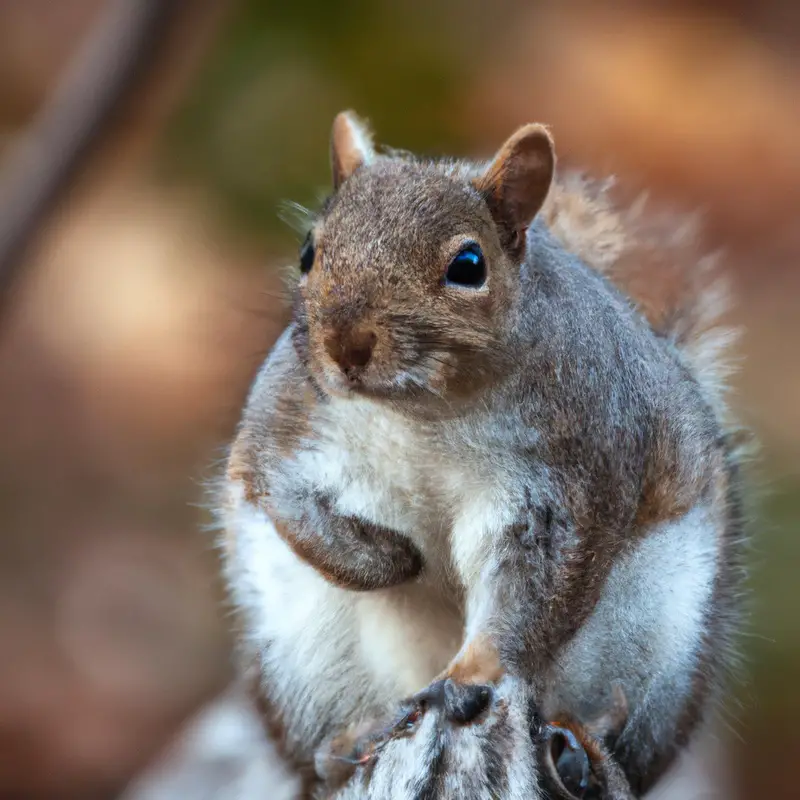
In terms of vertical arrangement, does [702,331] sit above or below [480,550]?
above


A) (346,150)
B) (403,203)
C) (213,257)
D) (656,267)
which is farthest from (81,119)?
(213,257)

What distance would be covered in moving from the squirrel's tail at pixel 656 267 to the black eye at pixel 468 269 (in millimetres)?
350

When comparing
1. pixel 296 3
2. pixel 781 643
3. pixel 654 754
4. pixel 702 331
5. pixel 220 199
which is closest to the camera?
pixel 654 754

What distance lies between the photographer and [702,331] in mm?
1257

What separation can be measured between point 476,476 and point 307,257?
230 millimetres

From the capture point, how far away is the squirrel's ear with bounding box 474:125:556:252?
0.88 metres

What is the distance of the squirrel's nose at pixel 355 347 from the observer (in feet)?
2.71

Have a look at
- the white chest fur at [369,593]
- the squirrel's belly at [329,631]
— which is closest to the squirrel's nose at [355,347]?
the white chest fur at [369,593]

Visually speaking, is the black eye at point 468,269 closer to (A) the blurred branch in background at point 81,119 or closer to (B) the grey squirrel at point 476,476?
(B) the grey squirrel at point 476,476

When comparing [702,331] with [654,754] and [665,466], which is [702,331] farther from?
[654,754]

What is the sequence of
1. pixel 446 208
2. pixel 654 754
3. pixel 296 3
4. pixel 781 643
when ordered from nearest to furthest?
pixel 446 208 < pixel 654 754 < pixel 781 643 < pixel 296 3

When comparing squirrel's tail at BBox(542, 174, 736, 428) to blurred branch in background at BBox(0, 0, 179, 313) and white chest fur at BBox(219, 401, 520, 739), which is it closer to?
white chest fur at BBox(219, 401, 520, 739)

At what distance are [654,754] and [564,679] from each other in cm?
20

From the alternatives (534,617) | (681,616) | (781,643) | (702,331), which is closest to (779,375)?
(781,643)
